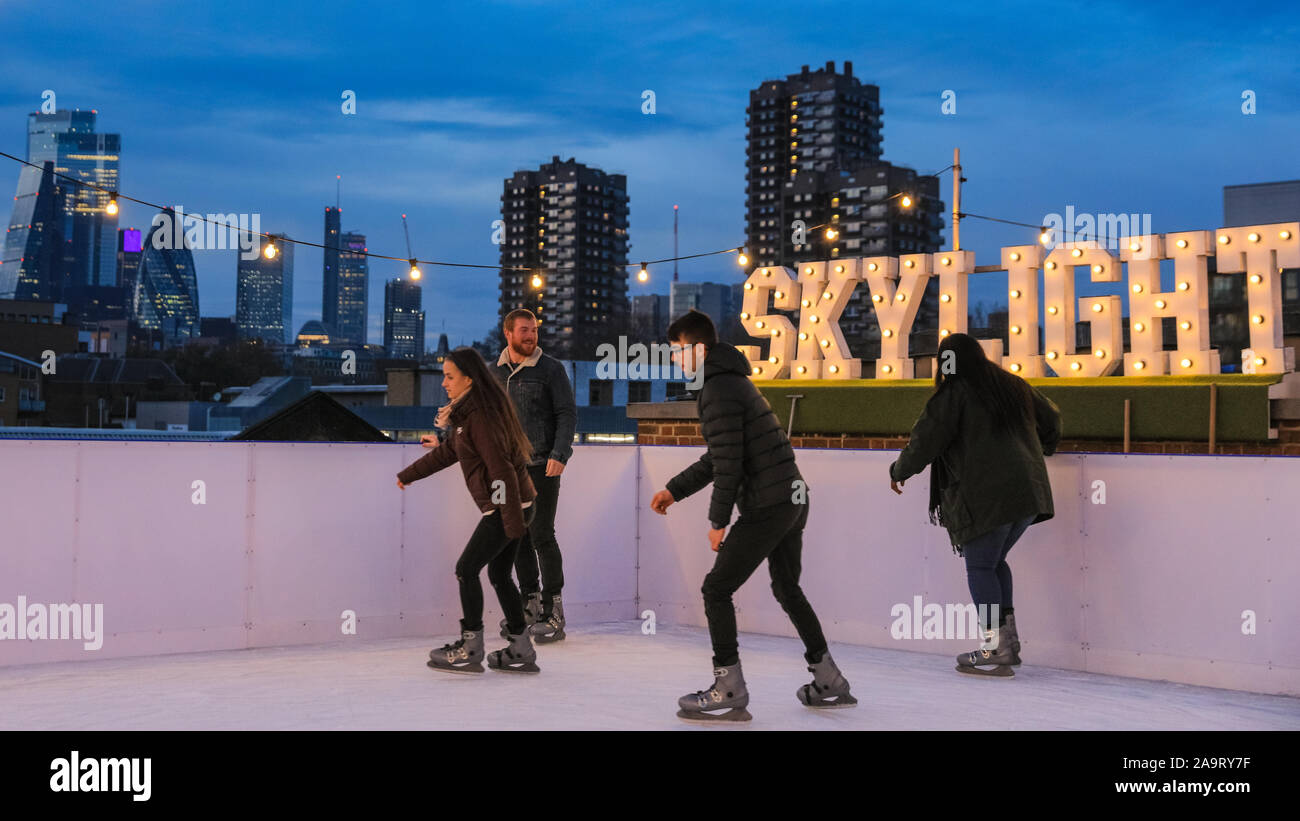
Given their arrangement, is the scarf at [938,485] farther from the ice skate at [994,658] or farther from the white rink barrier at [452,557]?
the white rink barrier at [452,557]

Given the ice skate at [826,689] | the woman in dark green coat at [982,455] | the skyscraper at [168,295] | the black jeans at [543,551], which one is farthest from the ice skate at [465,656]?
the skyscraper at [168,295]

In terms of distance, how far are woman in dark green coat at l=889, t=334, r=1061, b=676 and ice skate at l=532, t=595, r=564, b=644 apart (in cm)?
241

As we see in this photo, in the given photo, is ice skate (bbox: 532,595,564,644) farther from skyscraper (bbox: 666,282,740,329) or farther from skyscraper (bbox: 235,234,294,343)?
skyscraper (bbox: 235,234,294,343)

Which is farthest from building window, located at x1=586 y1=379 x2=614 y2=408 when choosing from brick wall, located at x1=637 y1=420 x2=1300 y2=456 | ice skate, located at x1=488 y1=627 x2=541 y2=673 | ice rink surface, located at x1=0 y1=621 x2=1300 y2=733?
ice skate, located at x1=488 y1=627 x2=541 y2=673

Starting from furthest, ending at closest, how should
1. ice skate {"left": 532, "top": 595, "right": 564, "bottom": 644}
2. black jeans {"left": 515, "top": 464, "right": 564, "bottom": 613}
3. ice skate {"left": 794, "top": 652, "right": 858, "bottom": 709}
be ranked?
ice skate {"left": 532, "top": 595, "right": 564, "bottom": 644}
black jeans {"left": 515, "top": 464, "right": 564, "bottom": 613}
ice skate {"left": 794, "top": 652, "right": 858, "bottom": 709}

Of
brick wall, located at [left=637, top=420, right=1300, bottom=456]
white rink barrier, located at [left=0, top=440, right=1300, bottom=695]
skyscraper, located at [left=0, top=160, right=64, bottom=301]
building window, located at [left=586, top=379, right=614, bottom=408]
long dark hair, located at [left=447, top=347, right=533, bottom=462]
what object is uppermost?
skyscraper, located at [left=0, top=160, right=64, bottom=301]

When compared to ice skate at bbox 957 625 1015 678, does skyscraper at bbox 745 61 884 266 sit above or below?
above

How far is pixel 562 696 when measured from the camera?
5.57 m

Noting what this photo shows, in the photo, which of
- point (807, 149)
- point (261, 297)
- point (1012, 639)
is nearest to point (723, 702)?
point (1012, 639)

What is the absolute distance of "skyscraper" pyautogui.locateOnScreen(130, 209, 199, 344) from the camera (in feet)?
374

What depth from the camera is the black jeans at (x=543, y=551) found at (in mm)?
7066

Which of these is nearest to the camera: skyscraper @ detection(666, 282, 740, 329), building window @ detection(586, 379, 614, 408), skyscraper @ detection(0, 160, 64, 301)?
building window @ detection(586, 379, 614, 408)
